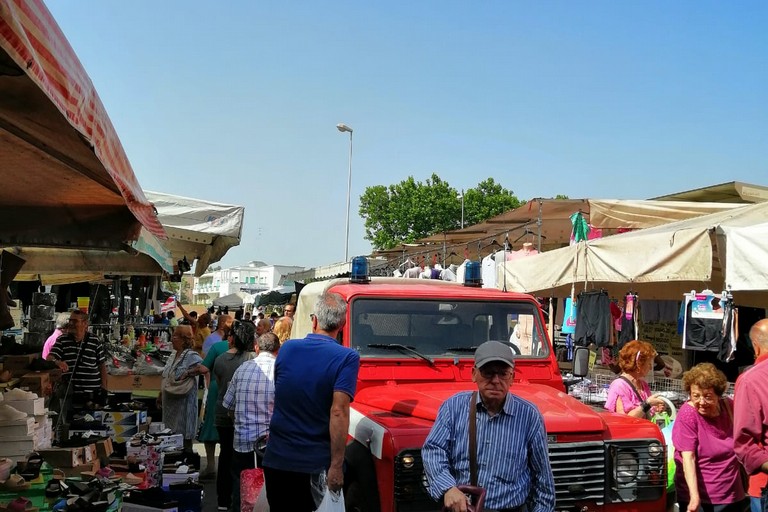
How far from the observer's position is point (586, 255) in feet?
26.4

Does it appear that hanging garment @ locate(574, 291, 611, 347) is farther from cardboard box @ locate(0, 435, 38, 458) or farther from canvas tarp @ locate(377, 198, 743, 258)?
cardboard box @ locate(0, 435, 38, 458)

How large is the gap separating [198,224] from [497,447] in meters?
6.75

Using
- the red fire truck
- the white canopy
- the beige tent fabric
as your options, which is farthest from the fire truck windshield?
Answer: the beige tent fabric

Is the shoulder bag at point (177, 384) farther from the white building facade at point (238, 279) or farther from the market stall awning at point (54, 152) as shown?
the white building facade at point (238, 279)

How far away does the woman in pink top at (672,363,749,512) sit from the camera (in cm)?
475

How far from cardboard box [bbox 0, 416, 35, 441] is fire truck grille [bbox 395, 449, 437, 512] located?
9.29 feet

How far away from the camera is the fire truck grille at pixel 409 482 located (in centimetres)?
396

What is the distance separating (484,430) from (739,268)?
367 centimetres

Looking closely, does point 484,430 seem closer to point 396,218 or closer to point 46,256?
point 46,256

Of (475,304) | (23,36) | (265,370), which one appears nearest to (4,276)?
(265,370)

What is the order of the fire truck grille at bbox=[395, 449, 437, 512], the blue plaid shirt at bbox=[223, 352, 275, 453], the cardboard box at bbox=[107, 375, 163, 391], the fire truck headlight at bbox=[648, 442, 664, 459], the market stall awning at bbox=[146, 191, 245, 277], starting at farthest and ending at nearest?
the cardboard box at bbox=[107, 375, 163, 391] → the market stall awning at bbox=[146, 191, 245, 277] → the blue plaid shirt at bbox=[223, 352, 275, 453] → the fire truck headlight at bbox=[648, 442, 664, 459] → the fire truck grille at bbox=[395, 449, 437, 512]

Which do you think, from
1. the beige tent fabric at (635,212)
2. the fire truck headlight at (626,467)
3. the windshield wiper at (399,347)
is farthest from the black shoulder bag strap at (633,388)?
the beige tent fabric at (635,212)

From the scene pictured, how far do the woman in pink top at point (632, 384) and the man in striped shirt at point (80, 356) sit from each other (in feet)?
18.4

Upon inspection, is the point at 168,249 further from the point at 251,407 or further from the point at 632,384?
the point at 632,384
